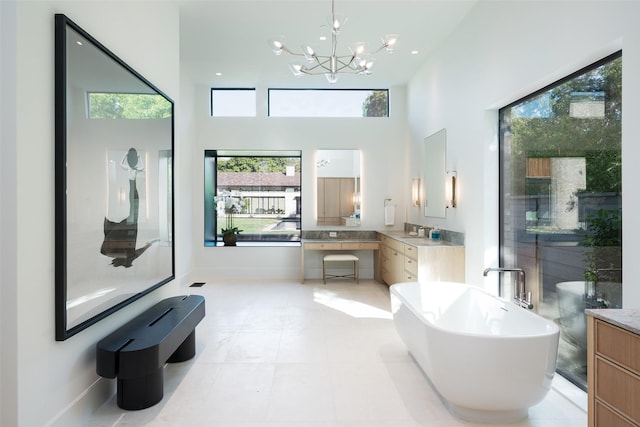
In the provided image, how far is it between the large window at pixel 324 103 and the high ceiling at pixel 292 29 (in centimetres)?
66

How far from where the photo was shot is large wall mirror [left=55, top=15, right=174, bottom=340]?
2.04m

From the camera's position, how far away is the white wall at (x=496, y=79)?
217 cm

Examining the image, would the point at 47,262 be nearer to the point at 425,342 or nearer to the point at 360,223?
the point at 425,342

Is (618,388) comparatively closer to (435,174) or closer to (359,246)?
(435,174)

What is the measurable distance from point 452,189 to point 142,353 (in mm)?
3870

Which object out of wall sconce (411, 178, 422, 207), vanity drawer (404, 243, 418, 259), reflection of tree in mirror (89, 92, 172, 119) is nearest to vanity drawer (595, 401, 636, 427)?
vanity drawer (404, 243, 418, 259)

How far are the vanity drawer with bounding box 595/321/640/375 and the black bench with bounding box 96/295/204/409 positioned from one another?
2.37 metres

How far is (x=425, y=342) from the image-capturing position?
7.97ft

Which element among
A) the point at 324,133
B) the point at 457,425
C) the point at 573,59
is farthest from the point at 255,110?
the point at 457,425

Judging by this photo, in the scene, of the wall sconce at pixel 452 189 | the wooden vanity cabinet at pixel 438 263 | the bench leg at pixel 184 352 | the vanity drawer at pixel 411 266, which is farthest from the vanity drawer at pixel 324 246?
the bench leg at pixel 184 352

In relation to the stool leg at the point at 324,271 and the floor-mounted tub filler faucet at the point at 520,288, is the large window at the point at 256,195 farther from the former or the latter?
the floor-mounted tub filler faucet at the point at 520,288

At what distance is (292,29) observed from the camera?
467 centimetres

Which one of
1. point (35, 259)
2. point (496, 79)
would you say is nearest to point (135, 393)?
point (35, 259)

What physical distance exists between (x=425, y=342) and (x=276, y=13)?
3810 millimetres
